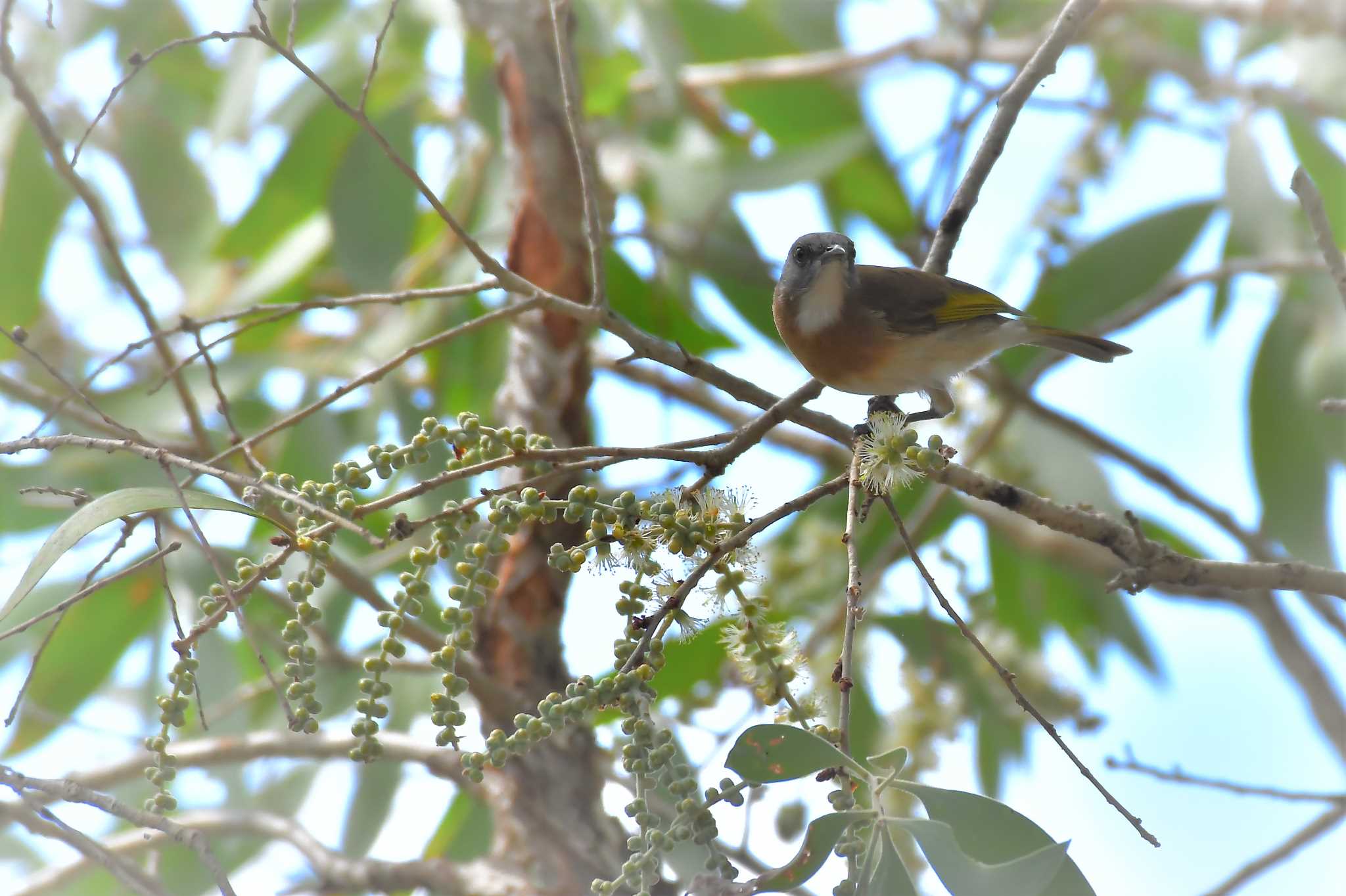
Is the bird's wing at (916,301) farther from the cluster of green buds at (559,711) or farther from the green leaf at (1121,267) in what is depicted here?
the cluster of green buds at (559,711)

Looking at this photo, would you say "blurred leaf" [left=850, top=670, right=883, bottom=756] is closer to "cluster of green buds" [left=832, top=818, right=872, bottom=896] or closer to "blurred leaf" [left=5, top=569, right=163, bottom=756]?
"blurred leaf" [left=5, top=569, right=163, bottom=756]

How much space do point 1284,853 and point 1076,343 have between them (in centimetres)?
129

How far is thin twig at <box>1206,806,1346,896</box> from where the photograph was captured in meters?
2.68

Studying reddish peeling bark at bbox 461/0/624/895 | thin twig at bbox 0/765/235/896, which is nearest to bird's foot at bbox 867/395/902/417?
reddish peeling bark at bbox 461/0/624/895

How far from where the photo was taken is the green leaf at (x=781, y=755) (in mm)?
1285

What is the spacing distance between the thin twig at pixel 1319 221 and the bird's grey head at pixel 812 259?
3.27 feet

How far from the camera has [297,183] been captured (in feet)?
12.8

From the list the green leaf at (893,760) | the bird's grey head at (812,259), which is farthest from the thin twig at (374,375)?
the bird's grey head at (812,259)

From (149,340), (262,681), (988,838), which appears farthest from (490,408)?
(988,838)

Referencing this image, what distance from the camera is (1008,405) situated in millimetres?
3559

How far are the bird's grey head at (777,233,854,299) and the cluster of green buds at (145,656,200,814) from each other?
62.4 inches

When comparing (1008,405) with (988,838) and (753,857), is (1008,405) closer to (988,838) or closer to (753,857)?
(753,857)

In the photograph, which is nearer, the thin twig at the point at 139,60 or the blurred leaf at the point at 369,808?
the thin twig at the point at 139,60

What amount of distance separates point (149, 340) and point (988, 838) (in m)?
1.34
